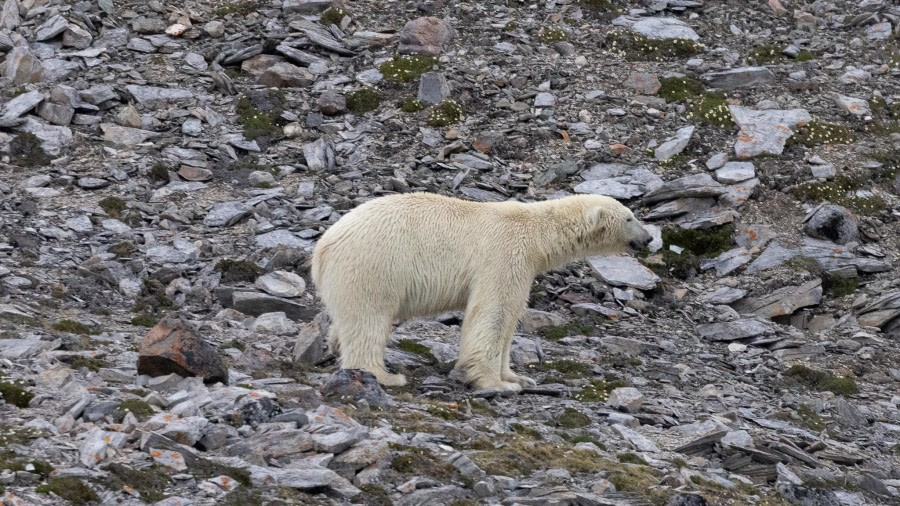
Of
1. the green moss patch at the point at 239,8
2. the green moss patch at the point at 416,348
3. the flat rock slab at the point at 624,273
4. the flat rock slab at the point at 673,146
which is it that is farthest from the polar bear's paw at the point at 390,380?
the green moss patch at the point at 239,8

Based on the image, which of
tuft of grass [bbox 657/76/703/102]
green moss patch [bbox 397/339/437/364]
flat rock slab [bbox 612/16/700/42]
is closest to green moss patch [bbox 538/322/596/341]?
green moss patch [bbox 397/339/437/364]

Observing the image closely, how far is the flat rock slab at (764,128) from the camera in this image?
25.5m

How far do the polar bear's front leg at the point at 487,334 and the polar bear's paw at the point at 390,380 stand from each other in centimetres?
92

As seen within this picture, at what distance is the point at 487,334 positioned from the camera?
1447 centimetres

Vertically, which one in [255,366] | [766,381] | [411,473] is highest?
[411,473]

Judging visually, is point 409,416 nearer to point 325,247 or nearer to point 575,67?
point 325,247

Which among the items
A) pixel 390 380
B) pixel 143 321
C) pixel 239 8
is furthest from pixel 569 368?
pixel 239 8

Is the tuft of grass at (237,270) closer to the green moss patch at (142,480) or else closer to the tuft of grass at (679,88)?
the green moss patch at (142,480)

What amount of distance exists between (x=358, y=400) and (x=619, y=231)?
5.33 m

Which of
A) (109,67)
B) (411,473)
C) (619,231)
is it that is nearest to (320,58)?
(109,67)

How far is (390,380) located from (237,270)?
5.94 metres

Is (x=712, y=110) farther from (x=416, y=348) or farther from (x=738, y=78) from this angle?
(x=416, y=348)

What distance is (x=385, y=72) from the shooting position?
2781 cm

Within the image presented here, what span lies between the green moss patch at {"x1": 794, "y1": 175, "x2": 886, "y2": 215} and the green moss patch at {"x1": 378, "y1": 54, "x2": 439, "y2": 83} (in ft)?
31.6
